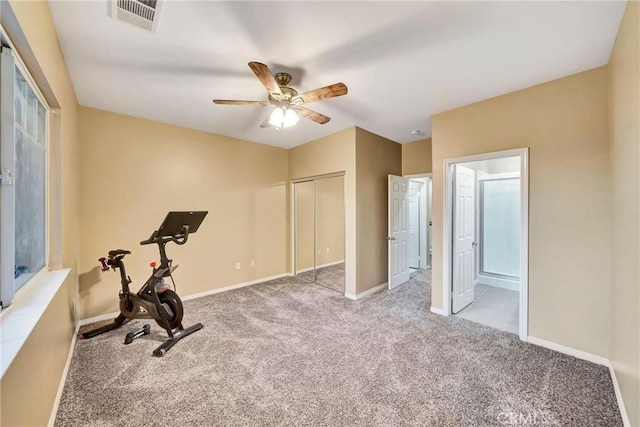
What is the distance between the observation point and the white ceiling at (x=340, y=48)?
157 centimetres

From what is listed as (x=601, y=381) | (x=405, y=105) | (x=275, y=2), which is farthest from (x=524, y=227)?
(x=275, y=2)

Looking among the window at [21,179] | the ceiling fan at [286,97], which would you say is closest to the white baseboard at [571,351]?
the ceiling fan at [286,97]

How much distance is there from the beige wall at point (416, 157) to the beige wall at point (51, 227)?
4468mm

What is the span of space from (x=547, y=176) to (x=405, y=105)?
63.0 inches

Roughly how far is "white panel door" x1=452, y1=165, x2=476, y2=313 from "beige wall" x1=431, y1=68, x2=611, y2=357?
74 cm

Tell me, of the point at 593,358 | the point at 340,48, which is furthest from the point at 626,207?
the point at 340,48

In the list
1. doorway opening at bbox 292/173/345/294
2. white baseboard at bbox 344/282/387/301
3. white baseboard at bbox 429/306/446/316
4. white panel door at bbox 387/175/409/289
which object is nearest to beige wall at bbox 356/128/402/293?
white baseboard at bbox 344/282/387/301

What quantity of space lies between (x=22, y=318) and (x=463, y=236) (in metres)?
4.02

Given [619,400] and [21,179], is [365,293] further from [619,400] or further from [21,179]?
[21,179]

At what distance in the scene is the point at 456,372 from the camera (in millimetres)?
2049

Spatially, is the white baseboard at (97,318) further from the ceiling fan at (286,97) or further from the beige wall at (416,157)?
the beige wall at (416,157)

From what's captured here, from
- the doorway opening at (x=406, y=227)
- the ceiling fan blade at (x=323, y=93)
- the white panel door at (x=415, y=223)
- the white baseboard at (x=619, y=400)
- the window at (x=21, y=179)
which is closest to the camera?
the window at (x=21, y=179)

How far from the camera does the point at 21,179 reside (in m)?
1.53

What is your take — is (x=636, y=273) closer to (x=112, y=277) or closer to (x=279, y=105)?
(x=279, y=105)
